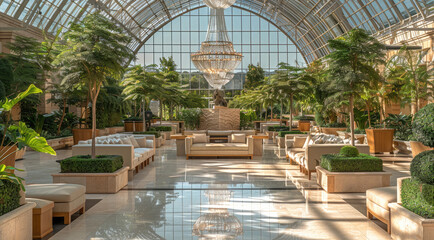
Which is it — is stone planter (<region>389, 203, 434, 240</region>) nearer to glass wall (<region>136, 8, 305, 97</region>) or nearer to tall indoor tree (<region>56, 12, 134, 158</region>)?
tall indoor tree (<region>56, 12, 134, 158</region>)

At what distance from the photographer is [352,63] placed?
1005cm

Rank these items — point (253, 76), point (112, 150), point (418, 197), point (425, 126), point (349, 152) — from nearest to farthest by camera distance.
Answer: point (418, 197) → point (425, 126) → point (349, 152) → point (112, 150) → point (253, 76)

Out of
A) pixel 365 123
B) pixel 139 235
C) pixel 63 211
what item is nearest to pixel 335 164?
pixel 139 235

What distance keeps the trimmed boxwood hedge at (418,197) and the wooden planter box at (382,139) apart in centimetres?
1081

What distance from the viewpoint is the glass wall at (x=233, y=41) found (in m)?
43.3

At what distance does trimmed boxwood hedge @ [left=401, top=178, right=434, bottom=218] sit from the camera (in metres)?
4.48

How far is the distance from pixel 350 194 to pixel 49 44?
51.0 ft

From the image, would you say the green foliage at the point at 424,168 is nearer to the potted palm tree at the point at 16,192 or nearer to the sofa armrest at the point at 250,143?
the potted palm tree at the point at 16,192

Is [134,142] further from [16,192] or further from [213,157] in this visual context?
[16,192]

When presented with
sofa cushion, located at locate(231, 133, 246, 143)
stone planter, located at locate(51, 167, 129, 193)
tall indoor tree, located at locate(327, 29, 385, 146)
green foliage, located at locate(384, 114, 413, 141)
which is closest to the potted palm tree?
stone planter, located at locate(51, 167, 129, 193)

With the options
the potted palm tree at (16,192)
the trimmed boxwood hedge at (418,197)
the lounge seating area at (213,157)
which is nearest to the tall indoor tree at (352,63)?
the lounge seating area at (213,157)

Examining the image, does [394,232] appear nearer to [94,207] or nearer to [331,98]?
[94,207]

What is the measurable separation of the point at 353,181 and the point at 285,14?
34070 millimetres

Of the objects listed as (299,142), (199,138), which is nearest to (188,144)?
(199,138)
